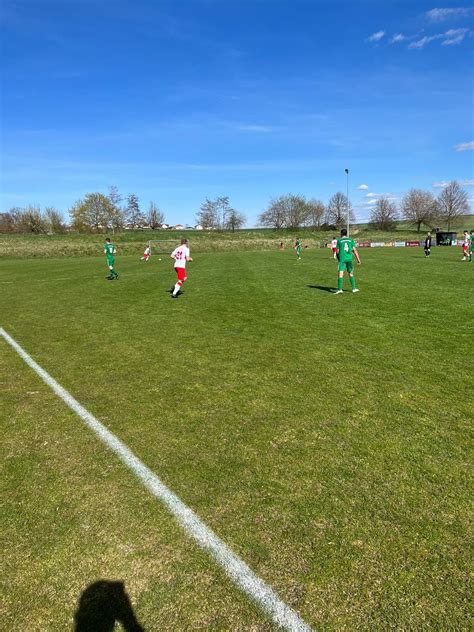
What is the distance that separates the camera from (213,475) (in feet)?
11.8

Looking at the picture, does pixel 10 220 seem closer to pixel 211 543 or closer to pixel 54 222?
pixel 54 222

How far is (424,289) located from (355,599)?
565 inches

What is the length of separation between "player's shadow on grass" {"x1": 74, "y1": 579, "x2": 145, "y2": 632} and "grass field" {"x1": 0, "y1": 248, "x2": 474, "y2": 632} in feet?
0.16

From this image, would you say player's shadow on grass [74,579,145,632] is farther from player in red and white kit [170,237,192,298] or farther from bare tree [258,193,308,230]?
bare tree [258,193,308,230]

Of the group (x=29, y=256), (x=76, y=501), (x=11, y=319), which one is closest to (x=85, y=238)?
(x=29, y=256)

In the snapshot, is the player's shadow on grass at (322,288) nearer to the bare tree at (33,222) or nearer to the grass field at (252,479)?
the grass field at (252,479)

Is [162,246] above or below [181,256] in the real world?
above

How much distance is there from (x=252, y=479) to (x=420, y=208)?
376ft

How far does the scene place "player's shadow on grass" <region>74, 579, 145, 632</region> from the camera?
7.44ft

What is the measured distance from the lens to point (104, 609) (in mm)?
2363

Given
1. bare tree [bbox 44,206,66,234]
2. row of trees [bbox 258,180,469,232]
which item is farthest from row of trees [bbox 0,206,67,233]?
row of trees [bbox 258,180,469,232]

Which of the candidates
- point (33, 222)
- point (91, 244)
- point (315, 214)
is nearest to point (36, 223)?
point (33, 222)

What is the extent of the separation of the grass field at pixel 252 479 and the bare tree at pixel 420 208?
10771 centimetres

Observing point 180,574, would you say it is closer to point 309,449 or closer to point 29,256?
point 309,449
